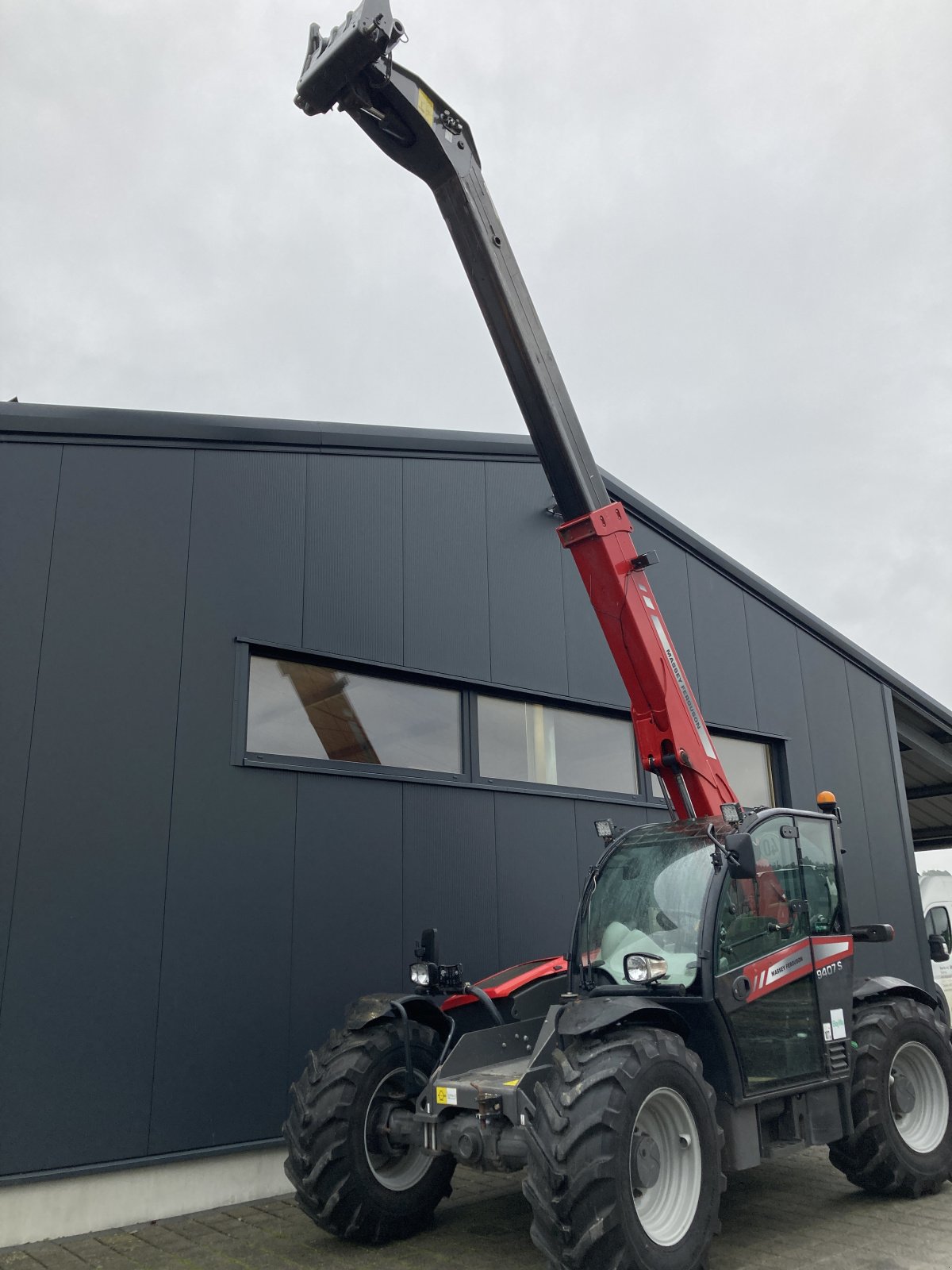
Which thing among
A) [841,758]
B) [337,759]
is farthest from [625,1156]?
[841,758]

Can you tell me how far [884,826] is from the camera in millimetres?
12227

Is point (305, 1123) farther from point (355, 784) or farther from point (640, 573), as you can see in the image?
point (640, 573)

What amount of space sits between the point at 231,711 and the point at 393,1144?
3006mm

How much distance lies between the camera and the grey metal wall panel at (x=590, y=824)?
348 inches

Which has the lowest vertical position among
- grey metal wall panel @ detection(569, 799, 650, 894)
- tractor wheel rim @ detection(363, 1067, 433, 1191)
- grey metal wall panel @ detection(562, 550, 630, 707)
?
tractor wheel rim @ detection(363, 1067, 433, 1191)

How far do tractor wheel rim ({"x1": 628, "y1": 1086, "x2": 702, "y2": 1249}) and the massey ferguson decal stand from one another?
0.80 meters

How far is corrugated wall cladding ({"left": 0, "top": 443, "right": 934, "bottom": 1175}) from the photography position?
6031mm

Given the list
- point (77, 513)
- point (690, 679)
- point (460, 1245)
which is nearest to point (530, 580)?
point (690, 679)

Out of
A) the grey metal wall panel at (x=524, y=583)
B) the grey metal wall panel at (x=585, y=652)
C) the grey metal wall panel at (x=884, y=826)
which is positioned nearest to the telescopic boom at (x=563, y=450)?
the grey metal wall panel at (x=524, y=583)

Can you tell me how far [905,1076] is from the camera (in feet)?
20.5

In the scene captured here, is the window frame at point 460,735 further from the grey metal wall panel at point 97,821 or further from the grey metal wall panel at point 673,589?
the grey metal wall panel at point 673,589

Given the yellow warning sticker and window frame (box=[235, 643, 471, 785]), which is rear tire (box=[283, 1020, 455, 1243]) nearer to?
window frame (box=[235, 643, 471, 785])

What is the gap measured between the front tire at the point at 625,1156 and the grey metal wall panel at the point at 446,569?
13.8 feet

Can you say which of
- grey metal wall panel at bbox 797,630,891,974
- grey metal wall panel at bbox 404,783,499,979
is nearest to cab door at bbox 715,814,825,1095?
grey metal wall panel at bbox 404,783,499,979
